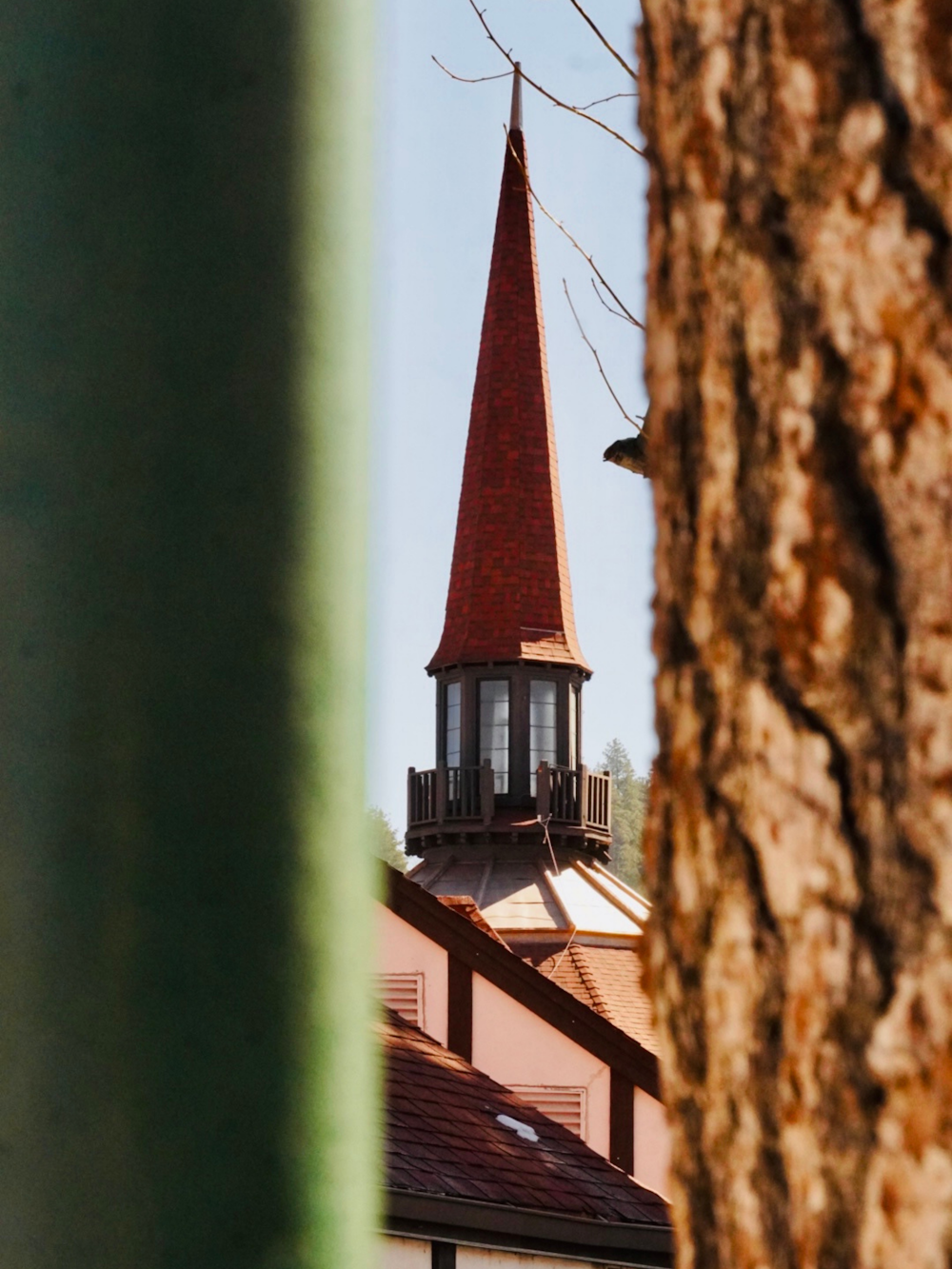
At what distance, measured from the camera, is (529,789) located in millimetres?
35688

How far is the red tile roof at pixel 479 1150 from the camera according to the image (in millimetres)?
9852

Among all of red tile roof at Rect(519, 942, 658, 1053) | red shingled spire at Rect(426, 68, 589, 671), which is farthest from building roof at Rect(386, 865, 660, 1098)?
red shingled spire at Rect(426, 68, 589, 671)

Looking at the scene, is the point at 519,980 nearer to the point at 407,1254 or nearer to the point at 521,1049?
the point at 521,1049

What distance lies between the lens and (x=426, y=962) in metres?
13.5

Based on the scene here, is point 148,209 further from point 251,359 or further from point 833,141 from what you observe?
point 833,141

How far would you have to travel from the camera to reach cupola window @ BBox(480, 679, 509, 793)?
35625 millimetres

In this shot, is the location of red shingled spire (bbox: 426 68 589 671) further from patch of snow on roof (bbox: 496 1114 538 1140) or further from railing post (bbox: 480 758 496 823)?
patch of snow on roof (bbox: 496 1114 538 1140)

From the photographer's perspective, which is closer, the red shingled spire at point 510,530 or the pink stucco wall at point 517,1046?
the pink stucco wall at point 517,1046

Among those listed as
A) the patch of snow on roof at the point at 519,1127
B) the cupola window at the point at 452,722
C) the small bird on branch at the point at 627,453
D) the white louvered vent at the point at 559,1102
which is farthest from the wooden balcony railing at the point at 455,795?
the small bird on branch at the point at 627,453

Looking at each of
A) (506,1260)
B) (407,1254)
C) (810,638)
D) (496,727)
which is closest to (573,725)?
(496,727)

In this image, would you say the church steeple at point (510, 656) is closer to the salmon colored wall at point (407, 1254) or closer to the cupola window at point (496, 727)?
the cupola window at point (496, 727)

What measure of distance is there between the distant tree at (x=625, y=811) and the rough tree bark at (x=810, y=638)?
318ft

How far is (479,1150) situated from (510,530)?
2562cm

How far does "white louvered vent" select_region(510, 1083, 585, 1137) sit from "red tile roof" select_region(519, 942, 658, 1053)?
9611mm
